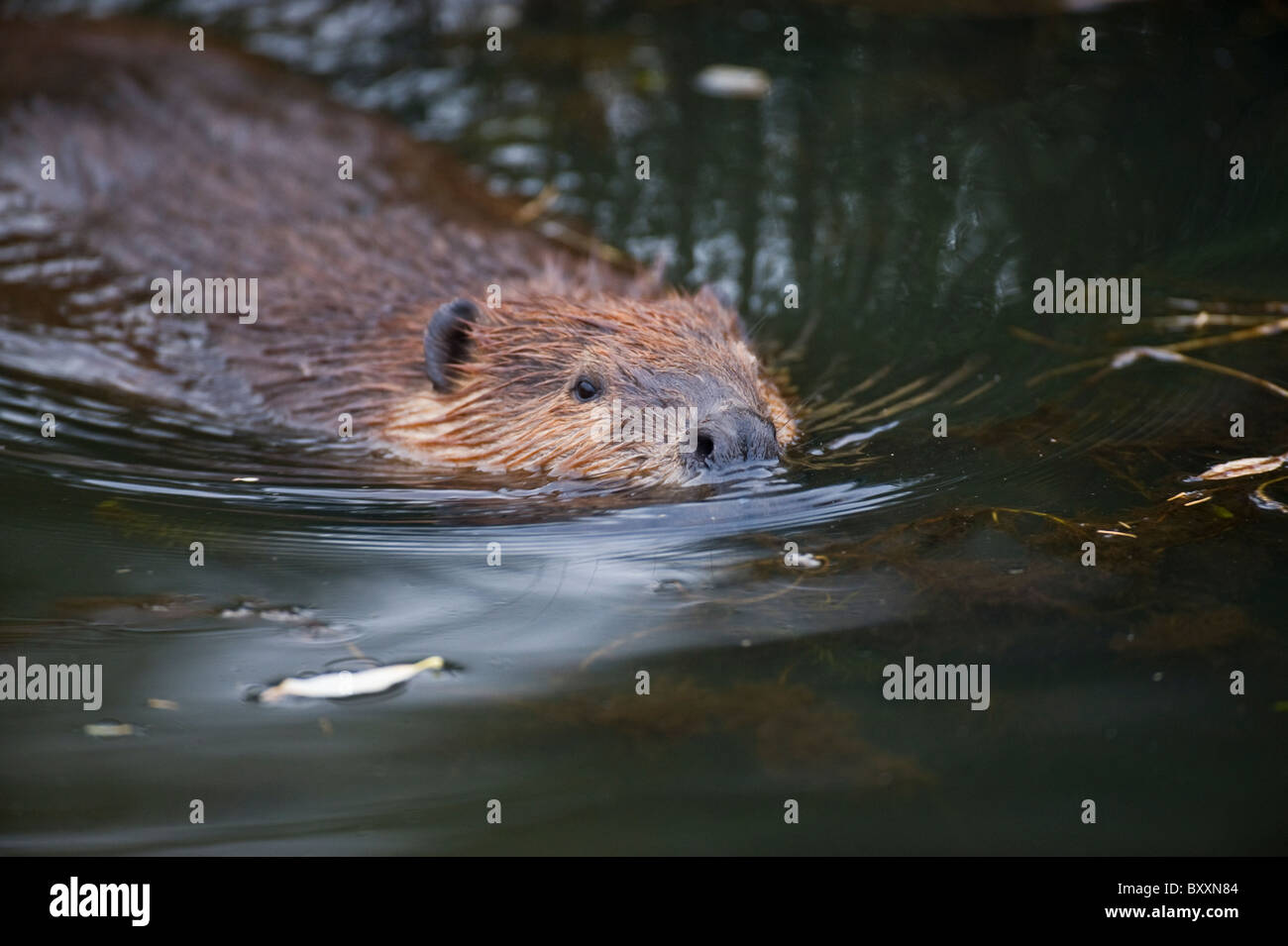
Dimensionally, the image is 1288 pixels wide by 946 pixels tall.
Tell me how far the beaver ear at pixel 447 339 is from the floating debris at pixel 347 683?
1.55 m

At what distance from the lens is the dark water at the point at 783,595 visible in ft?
9.43

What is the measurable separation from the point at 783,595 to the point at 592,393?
46.1 inches

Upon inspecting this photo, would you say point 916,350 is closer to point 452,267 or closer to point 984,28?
point 452,267

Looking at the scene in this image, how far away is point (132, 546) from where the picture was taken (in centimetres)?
391

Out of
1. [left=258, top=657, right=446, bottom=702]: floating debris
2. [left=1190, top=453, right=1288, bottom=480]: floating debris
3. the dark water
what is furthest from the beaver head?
[left=1190, top=453, right=1288, bottom=480]: floating debris

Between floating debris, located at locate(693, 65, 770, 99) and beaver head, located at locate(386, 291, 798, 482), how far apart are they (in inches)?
130

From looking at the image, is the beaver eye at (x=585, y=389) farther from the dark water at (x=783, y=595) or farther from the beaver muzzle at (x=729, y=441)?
the beaver muzzle at (x=729, y=441)

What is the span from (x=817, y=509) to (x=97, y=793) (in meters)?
2.01

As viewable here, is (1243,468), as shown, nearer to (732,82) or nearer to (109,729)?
(109,729)

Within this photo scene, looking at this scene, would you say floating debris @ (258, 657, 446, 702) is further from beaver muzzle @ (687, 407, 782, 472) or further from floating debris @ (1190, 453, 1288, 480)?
floating debris @ (1190, 453, 1288, 480)

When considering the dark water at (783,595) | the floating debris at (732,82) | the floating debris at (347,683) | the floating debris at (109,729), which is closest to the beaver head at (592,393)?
the dark water at (783,595)

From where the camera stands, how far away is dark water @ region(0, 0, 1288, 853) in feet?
9.43

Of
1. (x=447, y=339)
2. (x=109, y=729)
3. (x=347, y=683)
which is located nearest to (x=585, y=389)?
(x=447, y=339)
